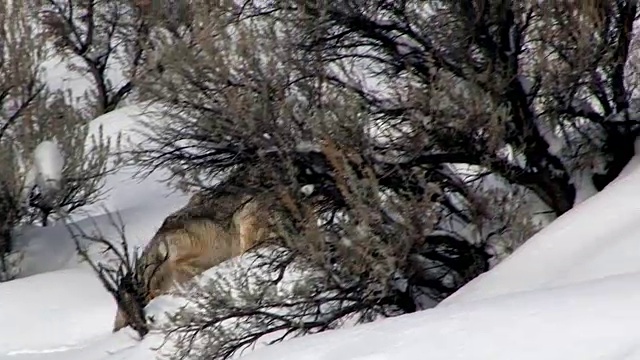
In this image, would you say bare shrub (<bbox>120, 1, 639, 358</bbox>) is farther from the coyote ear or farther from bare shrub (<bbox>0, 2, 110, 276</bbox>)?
bare shrub (<bbox>0, 2, 110, 276</bbox>)

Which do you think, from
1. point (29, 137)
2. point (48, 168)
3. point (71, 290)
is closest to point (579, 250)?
point (71, 290)

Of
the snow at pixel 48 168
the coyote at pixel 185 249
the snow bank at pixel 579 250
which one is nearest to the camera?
the snow bank at pixel 579 250

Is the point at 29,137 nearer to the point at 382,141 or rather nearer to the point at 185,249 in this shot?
the point at 185,249

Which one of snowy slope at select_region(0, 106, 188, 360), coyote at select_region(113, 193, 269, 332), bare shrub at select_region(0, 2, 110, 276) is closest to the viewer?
coyote at select_region(113, 193, 269, 332)

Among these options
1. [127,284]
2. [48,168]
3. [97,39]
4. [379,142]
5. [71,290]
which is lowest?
[127,284]

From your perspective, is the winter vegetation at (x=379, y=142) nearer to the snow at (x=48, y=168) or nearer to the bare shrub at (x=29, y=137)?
the bare shrub at (x=29, y=137)

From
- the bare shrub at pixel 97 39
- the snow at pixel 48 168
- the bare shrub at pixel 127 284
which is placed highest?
the bare shrub at pixel 97 39

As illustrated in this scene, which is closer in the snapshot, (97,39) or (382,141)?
(382,141)

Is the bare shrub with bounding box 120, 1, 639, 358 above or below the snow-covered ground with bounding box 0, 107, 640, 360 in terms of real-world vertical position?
above

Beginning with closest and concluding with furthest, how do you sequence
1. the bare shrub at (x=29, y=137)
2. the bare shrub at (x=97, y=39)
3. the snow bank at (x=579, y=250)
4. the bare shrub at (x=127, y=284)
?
the snow bank at (x=579, y=250), the bare shrub at (x=127, y=284), the bare shrub at (x=29, y=137), the bare shrub at (x=97, y=39)

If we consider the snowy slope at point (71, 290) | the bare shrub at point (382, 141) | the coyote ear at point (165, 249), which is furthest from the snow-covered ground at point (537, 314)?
the bare shrub at point (382, 141)

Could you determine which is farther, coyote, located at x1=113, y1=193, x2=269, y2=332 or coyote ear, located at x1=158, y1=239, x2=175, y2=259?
coyote ear, located at x1=158, y1=239, x2=175, y2=259

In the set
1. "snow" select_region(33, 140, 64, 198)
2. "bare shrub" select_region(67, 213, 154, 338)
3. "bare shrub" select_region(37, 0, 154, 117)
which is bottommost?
"bare shrub" select_region(67, 213, 154, 338)

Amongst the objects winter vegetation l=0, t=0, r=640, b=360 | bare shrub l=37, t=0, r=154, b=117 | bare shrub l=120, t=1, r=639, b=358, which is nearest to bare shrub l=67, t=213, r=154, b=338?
winter vegetation l=0, t=0, r=640, b=360
